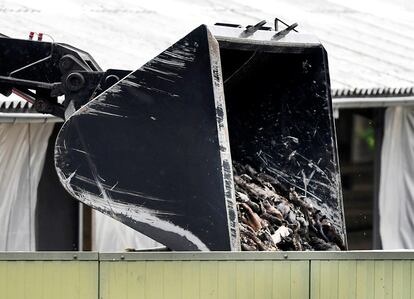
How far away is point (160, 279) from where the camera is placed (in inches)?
306

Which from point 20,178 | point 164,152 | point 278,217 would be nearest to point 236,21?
point 20,178

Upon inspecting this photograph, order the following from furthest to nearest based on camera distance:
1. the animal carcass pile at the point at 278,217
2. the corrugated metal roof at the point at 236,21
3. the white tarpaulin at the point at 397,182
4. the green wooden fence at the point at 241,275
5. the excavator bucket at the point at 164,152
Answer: the white tarpaulin at the point at 397,182 → the corrugated metal roof at the point at 236,21 → the animal carcass pile at the point at 278,217 → the excavator bucket at the point at 164,152 → the green wooden fence at the point at 241,275

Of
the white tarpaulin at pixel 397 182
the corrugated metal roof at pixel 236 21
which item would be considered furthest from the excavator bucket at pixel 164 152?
the white tarpaulin at pixel 397 182

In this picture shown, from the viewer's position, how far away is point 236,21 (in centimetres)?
1697

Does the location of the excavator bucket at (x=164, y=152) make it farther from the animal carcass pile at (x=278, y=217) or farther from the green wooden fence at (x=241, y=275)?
the animal carcass pile at (x=278, y=217)

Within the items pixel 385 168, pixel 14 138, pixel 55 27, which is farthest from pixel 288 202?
pixel 385 168

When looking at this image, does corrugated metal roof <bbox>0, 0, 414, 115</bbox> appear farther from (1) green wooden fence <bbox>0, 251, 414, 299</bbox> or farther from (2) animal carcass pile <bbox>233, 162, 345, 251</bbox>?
(1) green wooden fence <bbox>0, 251, 414, 299</bbox>

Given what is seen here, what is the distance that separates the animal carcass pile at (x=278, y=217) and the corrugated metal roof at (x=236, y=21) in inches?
173

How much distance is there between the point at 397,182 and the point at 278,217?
25.2 feet

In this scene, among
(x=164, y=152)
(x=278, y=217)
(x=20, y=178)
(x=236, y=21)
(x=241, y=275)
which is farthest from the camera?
(x=236, y=21)

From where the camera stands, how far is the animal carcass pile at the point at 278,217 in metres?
9.39

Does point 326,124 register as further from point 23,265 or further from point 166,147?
point 23,265

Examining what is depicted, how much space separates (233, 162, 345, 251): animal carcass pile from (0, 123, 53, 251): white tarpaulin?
15.1 ft

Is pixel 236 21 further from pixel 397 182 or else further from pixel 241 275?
pixel 241 275
